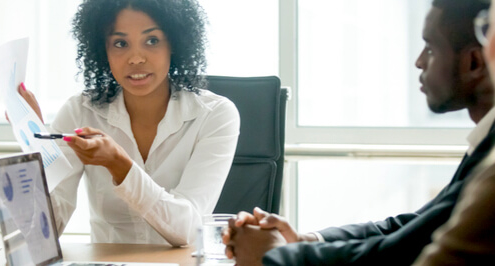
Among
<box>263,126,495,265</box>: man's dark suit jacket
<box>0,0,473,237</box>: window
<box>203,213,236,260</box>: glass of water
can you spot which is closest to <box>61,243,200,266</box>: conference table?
<box>203,213,236,260</box>: glass of water

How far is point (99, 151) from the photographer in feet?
4.93

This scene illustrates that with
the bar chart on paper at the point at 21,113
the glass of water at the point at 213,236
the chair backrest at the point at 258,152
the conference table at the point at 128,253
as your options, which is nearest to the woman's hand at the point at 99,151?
the bar chart on paper at the point at 21,113

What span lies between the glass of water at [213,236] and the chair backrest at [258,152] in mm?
562

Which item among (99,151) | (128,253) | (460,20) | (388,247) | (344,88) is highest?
(460,20)

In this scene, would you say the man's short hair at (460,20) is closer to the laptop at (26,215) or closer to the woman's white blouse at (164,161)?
the laptop at (26,215)

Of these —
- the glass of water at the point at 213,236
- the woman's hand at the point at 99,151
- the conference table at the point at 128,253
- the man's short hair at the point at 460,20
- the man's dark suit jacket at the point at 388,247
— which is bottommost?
the conference table at the point at 128,253

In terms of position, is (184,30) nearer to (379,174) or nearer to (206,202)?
(206,202)

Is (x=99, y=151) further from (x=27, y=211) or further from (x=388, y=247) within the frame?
(x=388, y=247)

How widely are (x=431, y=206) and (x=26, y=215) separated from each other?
28.9 inches

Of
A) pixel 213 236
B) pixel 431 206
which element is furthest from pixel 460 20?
pixel 213 236

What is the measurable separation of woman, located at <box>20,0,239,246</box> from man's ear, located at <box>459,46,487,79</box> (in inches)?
32.3

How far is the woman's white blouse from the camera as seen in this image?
5.93 ft

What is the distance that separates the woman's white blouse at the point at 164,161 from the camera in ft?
5.93

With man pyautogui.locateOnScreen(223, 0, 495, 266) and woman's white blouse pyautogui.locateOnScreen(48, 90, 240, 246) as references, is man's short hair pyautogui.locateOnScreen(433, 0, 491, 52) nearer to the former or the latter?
man pyautogui.locateOnScreen(223, 0, 495, 266)
